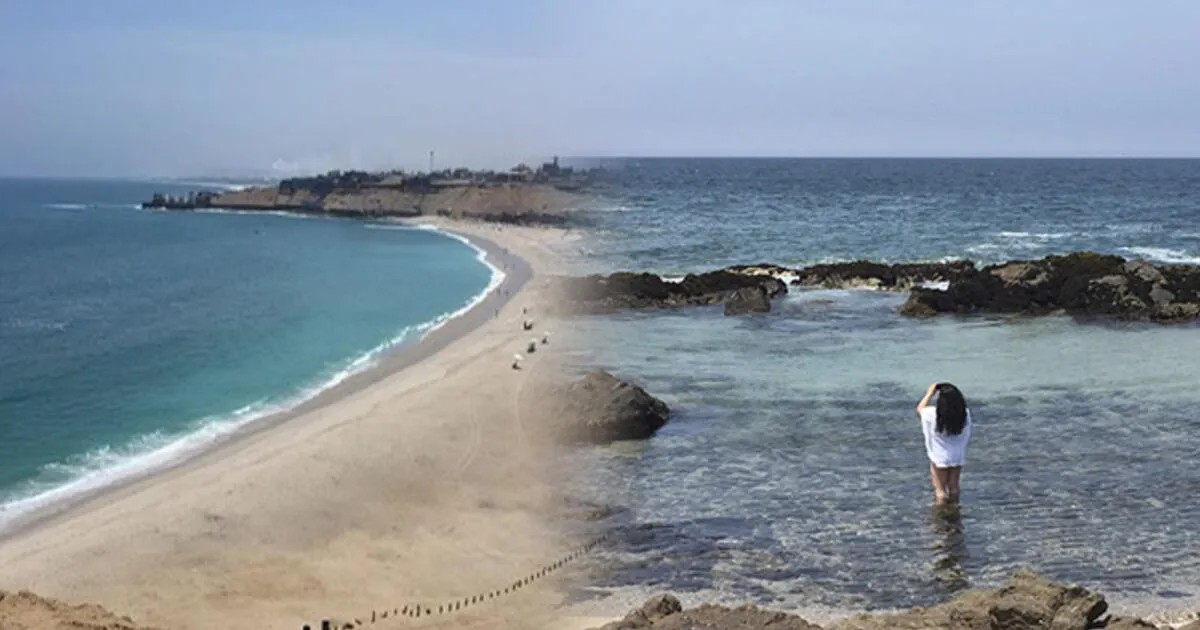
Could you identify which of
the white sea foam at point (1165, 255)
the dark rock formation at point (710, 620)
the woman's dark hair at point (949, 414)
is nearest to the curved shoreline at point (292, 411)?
the dark rock formation at point (710, 620)

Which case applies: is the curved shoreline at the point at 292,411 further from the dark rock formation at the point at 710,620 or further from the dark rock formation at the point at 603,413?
the dark rock formation at the point at 710,620

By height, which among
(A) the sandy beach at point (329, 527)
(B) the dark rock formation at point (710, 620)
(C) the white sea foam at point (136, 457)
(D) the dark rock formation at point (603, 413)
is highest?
(B) the dark rock formation at point (710, 620)

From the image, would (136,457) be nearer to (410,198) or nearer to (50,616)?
(50,616)

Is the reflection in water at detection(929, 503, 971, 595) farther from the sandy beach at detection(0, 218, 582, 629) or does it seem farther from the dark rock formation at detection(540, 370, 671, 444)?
the dark rock formation at detection(540, 370, 671, 444)

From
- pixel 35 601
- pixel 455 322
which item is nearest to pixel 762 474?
pixel 35 601

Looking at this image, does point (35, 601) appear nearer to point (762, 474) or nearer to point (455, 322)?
point (762, 474)
